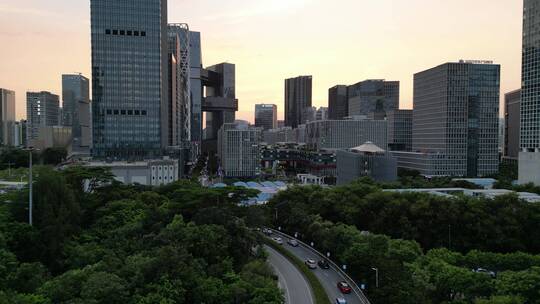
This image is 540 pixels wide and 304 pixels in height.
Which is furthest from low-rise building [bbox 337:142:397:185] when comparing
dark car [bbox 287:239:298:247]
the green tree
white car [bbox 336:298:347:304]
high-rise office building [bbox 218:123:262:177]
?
the green tree

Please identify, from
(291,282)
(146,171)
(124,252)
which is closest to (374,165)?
(146,171)

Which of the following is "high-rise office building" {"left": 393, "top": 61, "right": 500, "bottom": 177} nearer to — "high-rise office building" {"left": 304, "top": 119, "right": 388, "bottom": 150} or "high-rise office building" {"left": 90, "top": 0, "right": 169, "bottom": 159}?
"high-rise office building" {"left": 304, "top": 119, "right": 388, "bottom": 150}

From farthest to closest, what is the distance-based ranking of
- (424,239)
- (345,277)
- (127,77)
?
(127,77), (424,239), (345,277)

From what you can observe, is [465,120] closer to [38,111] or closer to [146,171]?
[146,171]

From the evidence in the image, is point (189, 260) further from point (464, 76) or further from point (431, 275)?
point (464, 76)

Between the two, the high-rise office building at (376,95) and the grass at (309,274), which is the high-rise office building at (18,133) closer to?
the high-rise office building at (376,95)
